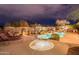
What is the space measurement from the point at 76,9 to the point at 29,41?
0.59 meters

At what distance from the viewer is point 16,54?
183 centimetres

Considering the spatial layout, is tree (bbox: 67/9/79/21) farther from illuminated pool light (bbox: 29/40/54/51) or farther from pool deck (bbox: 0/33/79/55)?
illuminated pool light (bbox: 29/40/54/51)

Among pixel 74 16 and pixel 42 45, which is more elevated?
pixel 74 16

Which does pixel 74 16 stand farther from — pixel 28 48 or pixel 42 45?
pixel 28 48

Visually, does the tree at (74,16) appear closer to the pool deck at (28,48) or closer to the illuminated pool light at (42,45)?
the pool deck at (28,48)

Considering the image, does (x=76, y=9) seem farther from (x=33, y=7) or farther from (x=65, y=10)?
(x=33, y=7)

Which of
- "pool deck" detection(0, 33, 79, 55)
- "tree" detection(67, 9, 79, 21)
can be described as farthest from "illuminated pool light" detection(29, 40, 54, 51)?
"tree" detection(67, 9, 79, 21)

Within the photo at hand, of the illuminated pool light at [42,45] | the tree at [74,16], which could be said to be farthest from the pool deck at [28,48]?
the tree at [74,16]

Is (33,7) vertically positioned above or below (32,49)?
above

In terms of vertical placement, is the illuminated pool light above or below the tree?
below

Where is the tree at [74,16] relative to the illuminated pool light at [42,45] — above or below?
above

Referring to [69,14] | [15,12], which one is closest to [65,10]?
[69,14]

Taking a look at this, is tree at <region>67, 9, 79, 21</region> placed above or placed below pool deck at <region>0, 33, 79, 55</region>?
above

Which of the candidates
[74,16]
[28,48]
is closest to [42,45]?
[28,48]
